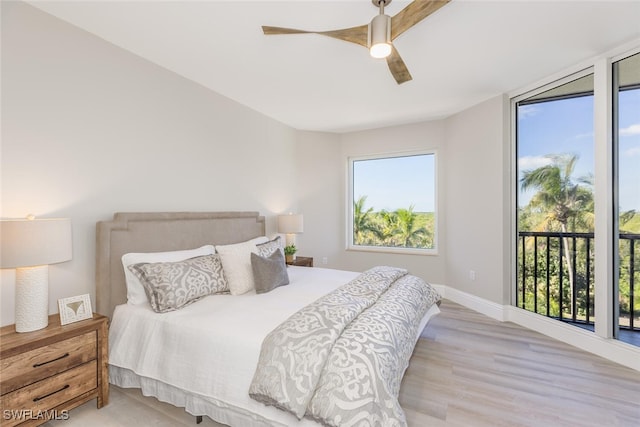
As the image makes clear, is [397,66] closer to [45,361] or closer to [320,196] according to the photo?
[45,361]

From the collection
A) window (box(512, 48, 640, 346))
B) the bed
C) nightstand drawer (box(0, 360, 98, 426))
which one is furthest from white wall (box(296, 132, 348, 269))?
nightstand drawer (box(0, 360, 98, 426))

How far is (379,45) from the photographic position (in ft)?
5.59

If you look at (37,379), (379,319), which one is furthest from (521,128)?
(37,379)

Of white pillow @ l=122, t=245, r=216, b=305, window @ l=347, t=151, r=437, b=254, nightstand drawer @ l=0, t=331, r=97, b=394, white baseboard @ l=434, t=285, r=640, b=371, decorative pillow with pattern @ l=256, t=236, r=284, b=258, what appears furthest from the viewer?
window @ l=347, t=151, r=437, b=254

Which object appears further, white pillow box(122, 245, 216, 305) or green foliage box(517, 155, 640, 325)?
green foliage box(517, 155, 640, 325)

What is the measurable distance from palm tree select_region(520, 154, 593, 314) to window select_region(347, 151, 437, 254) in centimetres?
146

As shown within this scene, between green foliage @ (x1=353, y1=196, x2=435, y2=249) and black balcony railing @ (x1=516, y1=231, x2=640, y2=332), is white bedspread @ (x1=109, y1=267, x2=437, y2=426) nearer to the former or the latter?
black balcony railing @ (x1=516, y1=231, x2=640, y2=332)

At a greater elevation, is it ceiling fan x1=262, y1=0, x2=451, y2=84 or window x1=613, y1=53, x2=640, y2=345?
ceiling fan x1=262, y1=0, x2=451, y2=84

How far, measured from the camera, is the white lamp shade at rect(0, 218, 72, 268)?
1587 mm

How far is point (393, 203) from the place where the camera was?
16.1 ft

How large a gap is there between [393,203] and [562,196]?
2.25 meters

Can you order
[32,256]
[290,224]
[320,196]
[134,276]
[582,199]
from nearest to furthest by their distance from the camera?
1. [32,256]
2. [134,276]
3. [582,199]
4. [290,224]
5. [320,196]

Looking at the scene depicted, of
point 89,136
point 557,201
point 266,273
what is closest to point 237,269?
point 266,273

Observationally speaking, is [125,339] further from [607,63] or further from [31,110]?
[607,63]
